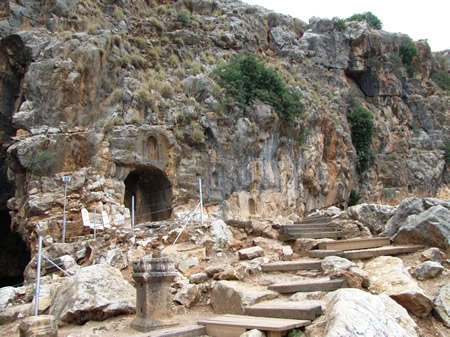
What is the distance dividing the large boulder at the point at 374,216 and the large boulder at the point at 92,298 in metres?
5.61

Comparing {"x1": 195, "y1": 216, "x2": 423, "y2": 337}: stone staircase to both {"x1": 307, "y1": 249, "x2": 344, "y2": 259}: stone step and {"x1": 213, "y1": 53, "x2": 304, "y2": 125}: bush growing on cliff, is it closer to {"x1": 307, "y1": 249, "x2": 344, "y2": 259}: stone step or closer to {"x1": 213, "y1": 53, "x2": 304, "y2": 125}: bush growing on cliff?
{"x1": 307, "y1": 249, "x2": 344, "y2": 259}: stone step

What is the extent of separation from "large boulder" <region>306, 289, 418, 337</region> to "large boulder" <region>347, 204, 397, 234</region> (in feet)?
14.6

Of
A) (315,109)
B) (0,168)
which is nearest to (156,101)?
(0,168)

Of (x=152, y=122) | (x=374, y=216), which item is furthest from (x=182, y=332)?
(x=152, y=122)

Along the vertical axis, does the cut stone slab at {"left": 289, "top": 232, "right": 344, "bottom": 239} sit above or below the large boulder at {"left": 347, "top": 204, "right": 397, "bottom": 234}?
below

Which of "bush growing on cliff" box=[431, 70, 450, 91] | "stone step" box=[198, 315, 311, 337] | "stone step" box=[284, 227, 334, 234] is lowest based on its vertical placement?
"stone step" box=[198, 315, 311, 337]

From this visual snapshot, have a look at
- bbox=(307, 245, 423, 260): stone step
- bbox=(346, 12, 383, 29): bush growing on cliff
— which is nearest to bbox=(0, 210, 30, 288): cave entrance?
bbox=(307, 245, 423, 260): stone step

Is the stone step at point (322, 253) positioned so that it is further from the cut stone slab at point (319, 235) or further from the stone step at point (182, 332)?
the stone step at point (182, 332)

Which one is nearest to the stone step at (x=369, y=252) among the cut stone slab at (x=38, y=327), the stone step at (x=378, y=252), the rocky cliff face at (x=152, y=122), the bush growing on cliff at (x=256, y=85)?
the stone step at (x=378, y=252)

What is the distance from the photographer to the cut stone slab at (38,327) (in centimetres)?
536

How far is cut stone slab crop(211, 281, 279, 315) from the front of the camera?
225 inches

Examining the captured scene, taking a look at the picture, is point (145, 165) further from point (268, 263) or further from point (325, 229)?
point (268, 263)

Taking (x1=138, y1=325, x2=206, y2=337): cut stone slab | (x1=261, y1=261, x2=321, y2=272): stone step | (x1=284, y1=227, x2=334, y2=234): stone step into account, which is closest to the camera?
(x1=138, y1=325, x2=206, y2=337): cut stone slab

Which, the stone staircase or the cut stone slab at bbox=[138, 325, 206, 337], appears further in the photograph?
the cut stone slab at bbox=[138, 325, 206, 337]
